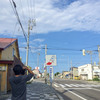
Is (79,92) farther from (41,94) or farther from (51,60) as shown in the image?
(51,60)

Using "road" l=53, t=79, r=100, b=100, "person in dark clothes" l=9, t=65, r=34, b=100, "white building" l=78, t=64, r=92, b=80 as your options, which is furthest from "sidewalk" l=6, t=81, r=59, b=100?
"white building" l=78, t=64, r=92, b=80

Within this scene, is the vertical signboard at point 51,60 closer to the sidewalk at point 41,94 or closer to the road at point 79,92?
the sidewalk at point 41,94

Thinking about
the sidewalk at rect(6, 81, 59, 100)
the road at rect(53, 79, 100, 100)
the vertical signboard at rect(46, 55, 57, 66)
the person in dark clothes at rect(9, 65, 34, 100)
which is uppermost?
the vertical signboard at rect(46, 55, 57, 66)

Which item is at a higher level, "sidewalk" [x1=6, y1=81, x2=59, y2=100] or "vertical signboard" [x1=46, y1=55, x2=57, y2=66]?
"vertical signboard" [x1=46, y1=55, x2=57, y2=66]

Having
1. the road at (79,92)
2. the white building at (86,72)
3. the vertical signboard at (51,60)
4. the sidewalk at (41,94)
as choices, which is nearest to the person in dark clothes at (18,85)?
the sidewalk at (41,94)

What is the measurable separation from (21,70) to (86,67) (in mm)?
54085

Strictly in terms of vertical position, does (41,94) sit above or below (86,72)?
below

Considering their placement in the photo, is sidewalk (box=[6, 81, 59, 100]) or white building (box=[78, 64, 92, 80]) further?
white building (box=[78, 64, 92, 80])

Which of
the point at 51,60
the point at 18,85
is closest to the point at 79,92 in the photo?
the point at 51,60

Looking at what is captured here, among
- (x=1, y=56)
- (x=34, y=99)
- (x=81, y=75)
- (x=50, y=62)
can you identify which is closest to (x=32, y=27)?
(x=1, y=56)

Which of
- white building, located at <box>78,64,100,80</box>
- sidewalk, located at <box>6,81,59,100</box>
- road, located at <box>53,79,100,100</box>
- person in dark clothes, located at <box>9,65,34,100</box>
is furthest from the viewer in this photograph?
white building, located at <box>78,64,100,80</box>

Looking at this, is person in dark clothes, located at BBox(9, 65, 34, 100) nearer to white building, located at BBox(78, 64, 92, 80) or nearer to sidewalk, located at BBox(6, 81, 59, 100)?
sidewalk, located at BBox(6, 81, 59, 100)

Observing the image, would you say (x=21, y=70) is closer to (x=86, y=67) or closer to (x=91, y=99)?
(x=91, y=99)

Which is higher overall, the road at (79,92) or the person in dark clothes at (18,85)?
the person in dark clothes at (18,85)
